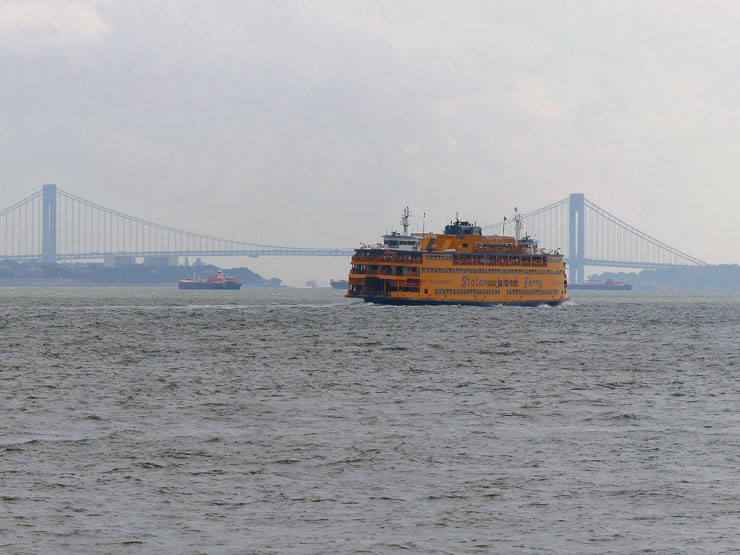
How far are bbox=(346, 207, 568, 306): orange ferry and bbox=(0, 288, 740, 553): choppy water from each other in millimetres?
57005

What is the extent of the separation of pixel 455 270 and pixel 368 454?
8538 cm

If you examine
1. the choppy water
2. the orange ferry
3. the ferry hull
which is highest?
the orange ferry

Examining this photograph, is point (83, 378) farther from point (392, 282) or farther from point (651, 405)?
point (392, 282)

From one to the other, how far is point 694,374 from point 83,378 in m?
21.3

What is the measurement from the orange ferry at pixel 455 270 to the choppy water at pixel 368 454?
5700 cm

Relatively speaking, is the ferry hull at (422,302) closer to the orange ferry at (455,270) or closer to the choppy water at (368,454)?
the orange ferry at (455,270)

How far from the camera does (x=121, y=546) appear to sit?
1473cm

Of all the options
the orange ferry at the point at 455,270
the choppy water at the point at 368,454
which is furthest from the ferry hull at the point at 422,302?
the choppy water at the point at 368,454

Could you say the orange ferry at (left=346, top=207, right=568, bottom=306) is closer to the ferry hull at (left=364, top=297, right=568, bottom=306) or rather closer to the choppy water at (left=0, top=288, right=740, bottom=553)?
the ferry hull at (left=364, top=297, right=568, bottom=306)

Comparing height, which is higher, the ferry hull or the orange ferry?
the orange ferry

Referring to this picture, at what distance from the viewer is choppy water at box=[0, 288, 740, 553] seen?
15531 millimetres

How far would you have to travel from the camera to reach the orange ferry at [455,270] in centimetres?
10388

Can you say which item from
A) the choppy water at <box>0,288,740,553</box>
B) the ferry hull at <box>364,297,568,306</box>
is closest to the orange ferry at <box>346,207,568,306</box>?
the ferry hull at <box>364,297,568,306</box>

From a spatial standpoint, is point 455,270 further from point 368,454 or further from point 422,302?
point 368,454
